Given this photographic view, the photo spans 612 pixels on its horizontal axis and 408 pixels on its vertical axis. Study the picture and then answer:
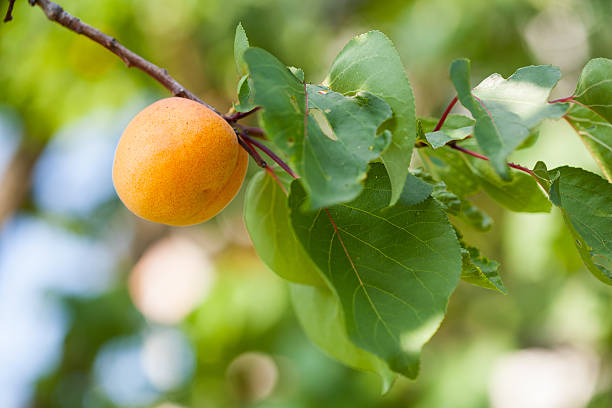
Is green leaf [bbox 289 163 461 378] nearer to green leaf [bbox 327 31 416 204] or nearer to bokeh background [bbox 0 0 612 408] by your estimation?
green leaf [bbox 327 31 416 204]

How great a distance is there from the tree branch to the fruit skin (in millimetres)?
36

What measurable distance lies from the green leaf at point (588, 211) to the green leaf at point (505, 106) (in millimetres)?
64

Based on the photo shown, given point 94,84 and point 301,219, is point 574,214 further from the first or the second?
point 94,84

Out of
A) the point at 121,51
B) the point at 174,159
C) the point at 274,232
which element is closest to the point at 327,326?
the point at 274,232

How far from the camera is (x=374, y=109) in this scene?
13.6 inches

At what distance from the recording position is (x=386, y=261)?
0.37 m

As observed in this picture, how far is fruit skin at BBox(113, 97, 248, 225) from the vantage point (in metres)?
0.42

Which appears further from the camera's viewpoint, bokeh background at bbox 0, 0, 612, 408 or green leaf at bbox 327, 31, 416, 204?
bokeh background at bbox 0, 0, 612, 408

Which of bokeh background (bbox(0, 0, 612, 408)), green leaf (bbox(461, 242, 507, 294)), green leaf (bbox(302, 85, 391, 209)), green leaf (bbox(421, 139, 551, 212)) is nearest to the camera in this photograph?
green leaf (bbox(302, 85, 391, 209))

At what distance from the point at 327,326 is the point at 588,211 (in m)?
0.23

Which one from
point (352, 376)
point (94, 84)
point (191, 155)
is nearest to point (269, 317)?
point (352, 376)

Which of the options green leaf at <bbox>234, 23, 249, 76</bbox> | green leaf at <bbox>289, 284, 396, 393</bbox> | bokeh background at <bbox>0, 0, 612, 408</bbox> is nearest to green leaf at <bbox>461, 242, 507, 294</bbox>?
green leaf at <bbox>289, 284, 396, 393</bbox>

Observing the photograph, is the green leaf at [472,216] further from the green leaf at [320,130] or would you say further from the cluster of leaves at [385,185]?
the green leaf at [320,130]

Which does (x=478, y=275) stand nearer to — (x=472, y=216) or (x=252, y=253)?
(x=472, y=216)
